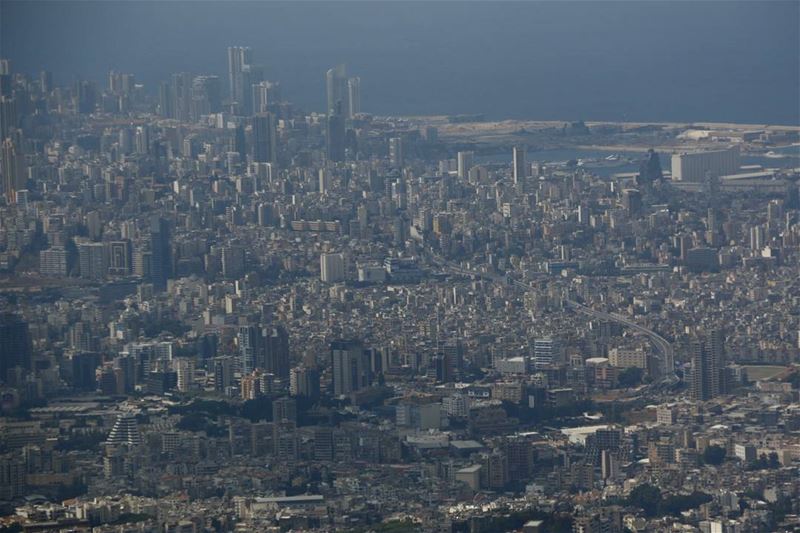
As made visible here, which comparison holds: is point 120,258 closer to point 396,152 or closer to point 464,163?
point 464,163

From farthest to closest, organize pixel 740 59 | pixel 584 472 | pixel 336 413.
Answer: pixel 740 59 → pixel 336 413 → pixel 584 472

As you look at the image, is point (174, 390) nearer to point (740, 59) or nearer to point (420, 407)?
point (420, 407)

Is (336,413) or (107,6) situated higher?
(107,6)

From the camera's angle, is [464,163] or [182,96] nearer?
[464,163]

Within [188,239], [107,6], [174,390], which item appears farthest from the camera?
[107,6]

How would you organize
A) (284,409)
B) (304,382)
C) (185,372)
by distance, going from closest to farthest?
(284,409) < (304,382) < (185,372)

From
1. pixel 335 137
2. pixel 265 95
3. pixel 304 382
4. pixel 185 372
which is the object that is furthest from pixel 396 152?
pixel 304 382

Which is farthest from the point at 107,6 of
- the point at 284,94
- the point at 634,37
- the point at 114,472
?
the point at 114,472
